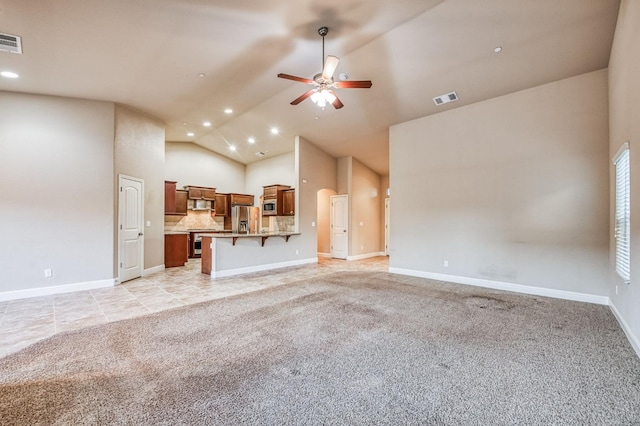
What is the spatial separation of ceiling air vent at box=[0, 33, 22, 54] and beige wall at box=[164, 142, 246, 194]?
5.79 metres

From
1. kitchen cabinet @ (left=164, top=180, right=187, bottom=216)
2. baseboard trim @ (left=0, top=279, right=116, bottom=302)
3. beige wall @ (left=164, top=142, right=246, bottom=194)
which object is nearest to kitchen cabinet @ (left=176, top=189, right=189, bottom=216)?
kitchen cabinet @ (left=164, top=180, right=187, bottom=216)

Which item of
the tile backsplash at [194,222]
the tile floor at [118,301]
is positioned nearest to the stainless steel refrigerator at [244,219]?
the tile backsplash at [194,222]

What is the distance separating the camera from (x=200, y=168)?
388 inches

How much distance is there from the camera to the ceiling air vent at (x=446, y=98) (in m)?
5.39

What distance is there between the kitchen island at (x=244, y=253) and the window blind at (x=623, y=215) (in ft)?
20.2

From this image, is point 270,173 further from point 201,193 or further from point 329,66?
point 329,66

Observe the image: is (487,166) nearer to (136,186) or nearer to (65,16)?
(65,16)

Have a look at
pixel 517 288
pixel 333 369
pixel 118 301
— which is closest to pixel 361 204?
pixel 517 288

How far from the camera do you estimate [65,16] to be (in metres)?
3.20

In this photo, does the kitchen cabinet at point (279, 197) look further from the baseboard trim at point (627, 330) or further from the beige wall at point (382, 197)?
the baseboard trim at point (627, 330)

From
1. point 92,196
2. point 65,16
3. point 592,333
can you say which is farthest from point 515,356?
point 92,196

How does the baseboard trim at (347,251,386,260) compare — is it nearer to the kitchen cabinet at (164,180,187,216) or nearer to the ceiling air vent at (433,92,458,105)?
the ceiling air vent at (433,92,458,105)

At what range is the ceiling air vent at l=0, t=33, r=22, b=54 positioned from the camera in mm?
3375

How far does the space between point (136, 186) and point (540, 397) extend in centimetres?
718
